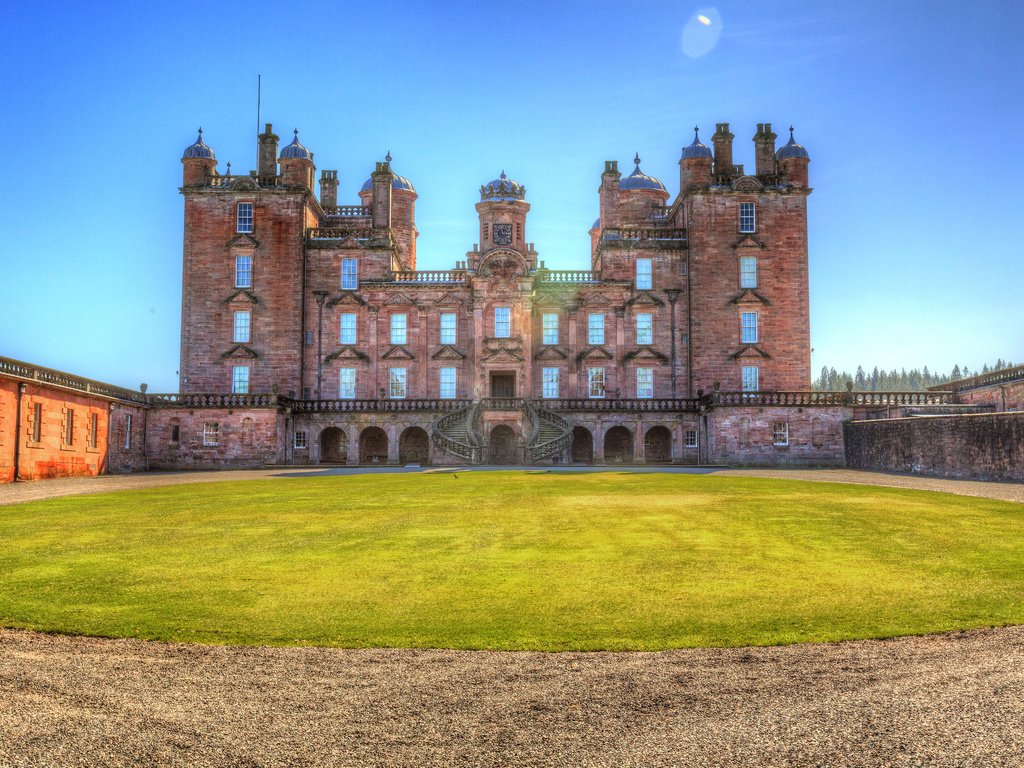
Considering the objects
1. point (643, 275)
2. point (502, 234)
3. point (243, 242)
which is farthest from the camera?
point (502, 234)

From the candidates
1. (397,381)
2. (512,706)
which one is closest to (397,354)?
(397,381)

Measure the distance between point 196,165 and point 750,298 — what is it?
37590 millimetres

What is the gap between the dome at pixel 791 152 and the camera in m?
54.5

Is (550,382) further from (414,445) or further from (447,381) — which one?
(414,445)

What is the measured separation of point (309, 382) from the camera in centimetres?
5359

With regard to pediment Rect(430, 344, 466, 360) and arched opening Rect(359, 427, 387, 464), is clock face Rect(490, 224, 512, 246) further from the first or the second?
arched opening Rect(359, 427, 387, 464)

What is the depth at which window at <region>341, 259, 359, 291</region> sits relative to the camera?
2146 inches

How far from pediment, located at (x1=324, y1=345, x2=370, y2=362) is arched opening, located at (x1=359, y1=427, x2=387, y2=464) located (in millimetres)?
5022

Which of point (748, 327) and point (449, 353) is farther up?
point (748, 327)

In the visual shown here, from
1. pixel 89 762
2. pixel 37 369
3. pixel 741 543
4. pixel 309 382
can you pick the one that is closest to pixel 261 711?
pixel 89 762

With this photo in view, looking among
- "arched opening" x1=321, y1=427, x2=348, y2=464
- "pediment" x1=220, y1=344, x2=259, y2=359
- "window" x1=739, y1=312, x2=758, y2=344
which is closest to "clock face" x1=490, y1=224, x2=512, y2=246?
"window" x1=739, y1=312, x2=758, y2=344

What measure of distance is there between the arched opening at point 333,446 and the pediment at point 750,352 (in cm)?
2569

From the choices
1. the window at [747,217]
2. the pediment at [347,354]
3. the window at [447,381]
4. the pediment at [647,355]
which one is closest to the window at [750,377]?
the pediment at [647,355]

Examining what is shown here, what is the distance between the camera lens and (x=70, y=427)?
3756 centimetres
